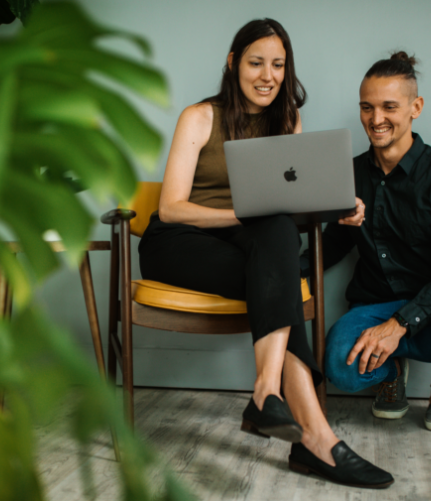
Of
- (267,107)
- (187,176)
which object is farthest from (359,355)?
(267,107)

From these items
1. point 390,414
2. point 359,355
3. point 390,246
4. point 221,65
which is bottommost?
point 390,414

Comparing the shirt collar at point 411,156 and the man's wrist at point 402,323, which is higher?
the shirt collar at point 411,156

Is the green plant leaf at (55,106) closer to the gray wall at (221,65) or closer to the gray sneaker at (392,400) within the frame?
the gray sneaker at (392,400)

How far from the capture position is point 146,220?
5.48 feet

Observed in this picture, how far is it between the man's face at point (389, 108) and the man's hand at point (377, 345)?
579 mm

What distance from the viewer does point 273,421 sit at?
994mm

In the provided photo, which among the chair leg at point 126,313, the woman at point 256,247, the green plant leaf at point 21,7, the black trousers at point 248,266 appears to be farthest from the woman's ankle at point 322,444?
the green plant leaf at point 21,7

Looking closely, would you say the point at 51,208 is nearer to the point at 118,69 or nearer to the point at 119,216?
the point at 118,69

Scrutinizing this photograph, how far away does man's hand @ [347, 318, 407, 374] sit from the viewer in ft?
4.60

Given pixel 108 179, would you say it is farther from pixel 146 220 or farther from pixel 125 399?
pixel 146 220

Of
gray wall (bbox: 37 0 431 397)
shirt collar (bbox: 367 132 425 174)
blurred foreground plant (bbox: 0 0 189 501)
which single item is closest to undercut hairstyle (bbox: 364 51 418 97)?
shirt collar (bbox: 367 132 425 174)

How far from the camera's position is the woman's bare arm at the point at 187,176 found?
4.56ft

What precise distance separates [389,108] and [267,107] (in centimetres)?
39

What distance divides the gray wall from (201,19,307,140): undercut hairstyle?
0.30 m
